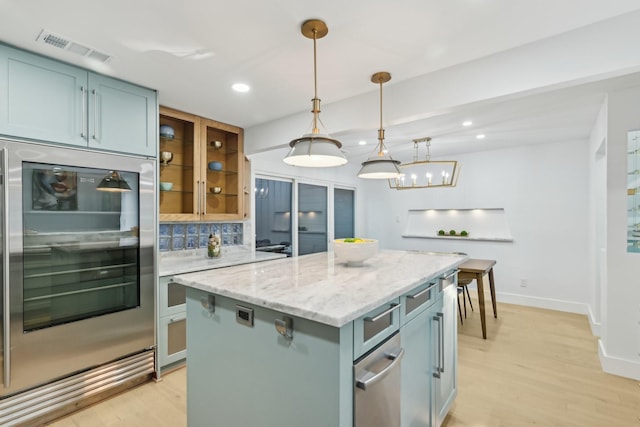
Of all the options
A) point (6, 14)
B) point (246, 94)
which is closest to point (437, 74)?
point (246, 94)

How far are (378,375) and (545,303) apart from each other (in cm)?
463

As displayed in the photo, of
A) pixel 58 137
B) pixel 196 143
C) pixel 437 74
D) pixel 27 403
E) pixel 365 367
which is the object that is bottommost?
pixel 27 403

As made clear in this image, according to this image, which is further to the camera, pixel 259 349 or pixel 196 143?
pixel 196 143

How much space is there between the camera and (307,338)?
1.24m

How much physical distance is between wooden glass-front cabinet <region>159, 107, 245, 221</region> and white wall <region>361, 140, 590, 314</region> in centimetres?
367

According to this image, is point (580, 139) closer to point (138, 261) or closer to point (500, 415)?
point (500, 415)

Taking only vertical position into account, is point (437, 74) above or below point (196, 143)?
above

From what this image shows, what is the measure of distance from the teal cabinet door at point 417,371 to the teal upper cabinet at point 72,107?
8.17 ft

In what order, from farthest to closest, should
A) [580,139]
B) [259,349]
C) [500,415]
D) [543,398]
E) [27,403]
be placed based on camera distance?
[580,139] < [543,398] < [500,415] < [27,403] < [259,349]

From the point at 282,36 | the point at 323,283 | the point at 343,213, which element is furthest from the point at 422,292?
the point at 343,213

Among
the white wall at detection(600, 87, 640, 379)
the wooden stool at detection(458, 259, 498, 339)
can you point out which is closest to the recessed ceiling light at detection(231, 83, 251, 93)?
the wooden stool at detection(458, 259, 498, 339)

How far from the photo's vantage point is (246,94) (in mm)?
2865

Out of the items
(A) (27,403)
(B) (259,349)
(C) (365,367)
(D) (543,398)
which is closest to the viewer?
(C) (365,367)

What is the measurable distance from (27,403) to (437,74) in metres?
3.68
